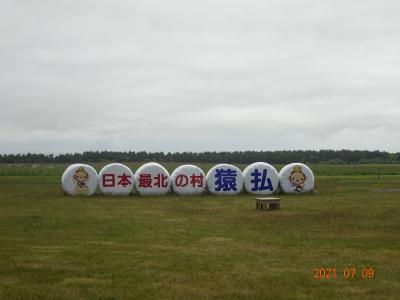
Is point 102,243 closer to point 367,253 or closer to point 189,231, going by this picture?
point 189,231

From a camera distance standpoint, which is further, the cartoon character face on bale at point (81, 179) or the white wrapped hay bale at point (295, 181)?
the white wrapped hay bale at point (295, 181)

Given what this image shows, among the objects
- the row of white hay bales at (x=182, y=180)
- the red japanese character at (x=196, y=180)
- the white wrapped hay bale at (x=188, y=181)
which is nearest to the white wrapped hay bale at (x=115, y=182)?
the row of white hay bales at (x=182, y=180)

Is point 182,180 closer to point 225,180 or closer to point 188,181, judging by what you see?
point 188,181

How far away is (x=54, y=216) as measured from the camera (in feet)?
53.7

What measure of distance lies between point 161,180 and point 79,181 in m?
3.60

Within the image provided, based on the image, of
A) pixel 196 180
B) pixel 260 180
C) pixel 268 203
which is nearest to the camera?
pixel 268 203

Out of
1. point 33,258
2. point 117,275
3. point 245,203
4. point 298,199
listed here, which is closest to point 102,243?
point 33,258

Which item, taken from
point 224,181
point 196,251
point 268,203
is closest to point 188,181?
point 224,181

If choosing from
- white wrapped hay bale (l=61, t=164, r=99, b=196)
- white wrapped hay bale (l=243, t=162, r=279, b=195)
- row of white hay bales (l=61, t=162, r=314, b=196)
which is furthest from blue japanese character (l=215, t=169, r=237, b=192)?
white wrapped hay bale (l=61, t=164, r=99, b=196)

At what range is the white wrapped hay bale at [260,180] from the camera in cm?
2536

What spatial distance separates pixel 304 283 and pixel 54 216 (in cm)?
1011

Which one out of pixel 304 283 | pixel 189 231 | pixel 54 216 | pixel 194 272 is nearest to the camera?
pixel 304 283
